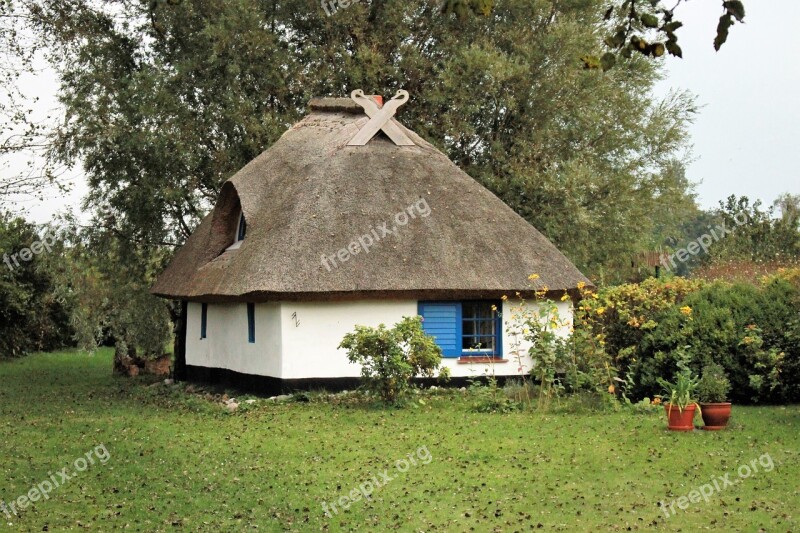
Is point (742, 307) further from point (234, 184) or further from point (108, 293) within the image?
point (108, 293)

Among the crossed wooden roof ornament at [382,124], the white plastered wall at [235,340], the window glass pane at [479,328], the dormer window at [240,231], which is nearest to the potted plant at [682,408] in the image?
the window glass pane at [479,328]

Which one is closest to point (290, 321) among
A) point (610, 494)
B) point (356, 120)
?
point (356, 120)

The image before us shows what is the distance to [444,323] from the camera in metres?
20.8

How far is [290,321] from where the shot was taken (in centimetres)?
1977

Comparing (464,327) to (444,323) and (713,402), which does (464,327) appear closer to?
(444,323)

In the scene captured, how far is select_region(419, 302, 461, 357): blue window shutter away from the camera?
2073cm

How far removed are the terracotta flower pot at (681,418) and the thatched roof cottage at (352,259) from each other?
661 cm

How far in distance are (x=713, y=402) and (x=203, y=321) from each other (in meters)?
14.1

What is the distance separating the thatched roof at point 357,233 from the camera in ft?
64.5

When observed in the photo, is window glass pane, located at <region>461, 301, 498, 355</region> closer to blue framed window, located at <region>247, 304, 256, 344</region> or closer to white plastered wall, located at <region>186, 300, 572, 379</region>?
white plastered wall, located at <region>186, 300, 572, 379</region>

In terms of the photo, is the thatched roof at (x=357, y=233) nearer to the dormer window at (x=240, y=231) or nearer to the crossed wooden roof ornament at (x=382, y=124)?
the dormer window at (x=240, y=231)

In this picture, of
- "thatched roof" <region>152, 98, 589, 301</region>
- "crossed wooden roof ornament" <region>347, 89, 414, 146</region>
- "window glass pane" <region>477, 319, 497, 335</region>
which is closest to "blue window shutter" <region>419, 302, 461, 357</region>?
"thatched roof" <region>152, 98, 589, 301</region>

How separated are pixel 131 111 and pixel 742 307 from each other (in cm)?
1616

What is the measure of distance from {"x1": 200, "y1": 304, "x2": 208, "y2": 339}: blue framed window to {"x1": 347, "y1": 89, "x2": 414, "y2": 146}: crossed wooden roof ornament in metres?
5.46
